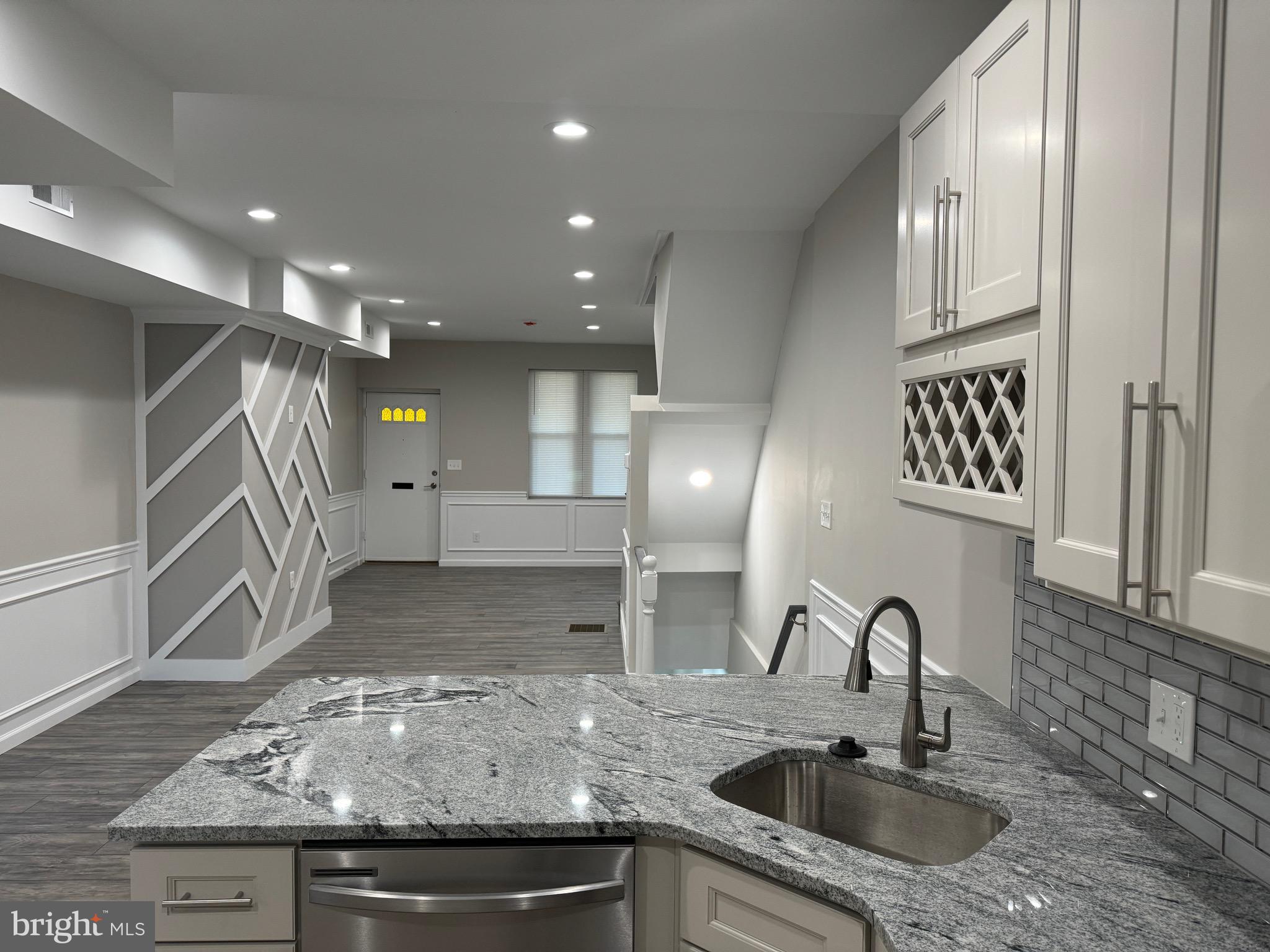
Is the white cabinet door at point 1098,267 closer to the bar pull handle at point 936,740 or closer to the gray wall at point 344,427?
the bar pull handle at point 936,740

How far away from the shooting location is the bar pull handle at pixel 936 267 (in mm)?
1604

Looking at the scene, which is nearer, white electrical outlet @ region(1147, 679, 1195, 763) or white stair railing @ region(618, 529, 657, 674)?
white electrical outlet @ region(1147, 679, 1195, 763)

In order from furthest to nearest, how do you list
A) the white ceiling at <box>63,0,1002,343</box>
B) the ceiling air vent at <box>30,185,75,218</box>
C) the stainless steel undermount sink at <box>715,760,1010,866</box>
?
the ceiling air vent at <box>30,185,75,218</box>
the white ceiling at <box>63,0,1002,343</box>
the stainless steel undermount sink at <box>715,760,1010,866</box>

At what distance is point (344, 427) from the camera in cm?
890

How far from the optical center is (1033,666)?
6.02 ft

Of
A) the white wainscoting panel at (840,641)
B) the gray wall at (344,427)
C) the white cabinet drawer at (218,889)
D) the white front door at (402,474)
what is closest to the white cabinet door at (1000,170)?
the white wainscoting panel at (840,641)

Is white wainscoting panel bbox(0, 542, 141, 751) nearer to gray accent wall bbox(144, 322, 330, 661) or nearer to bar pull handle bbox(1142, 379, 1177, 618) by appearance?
gray accent wall bbox(144, 322, 330, 661)

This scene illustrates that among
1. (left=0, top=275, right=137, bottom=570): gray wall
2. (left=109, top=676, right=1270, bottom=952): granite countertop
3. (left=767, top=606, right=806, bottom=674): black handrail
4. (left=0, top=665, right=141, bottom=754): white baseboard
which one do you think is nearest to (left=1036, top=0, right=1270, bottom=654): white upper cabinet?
(left=109, top=676, right=1270, bottom=952): granite countertop

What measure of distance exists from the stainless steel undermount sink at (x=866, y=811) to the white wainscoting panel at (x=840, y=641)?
2.88ft

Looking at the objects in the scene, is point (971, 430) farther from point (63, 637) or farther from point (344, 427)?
point (344, 427)

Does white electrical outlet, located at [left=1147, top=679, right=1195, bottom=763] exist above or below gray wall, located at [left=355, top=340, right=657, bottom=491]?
below

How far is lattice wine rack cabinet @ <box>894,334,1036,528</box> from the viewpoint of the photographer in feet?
4.37

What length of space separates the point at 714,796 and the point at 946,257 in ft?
3.56

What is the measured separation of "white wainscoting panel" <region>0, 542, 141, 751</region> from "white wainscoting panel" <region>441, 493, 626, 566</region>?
4609mm
